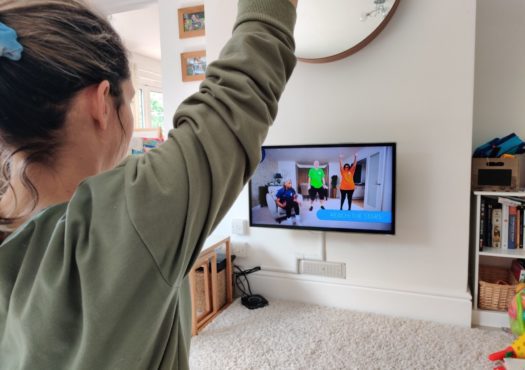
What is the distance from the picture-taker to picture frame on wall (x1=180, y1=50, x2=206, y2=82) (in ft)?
6.78

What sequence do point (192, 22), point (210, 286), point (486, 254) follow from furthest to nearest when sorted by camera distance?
1. point (192, 22)
2. point (210, 286)
3. point (486, 254)

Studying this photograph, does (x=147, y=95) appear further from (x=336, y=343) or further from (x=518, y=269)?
(x=518, y=269)

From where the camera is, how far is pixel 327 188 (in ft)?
5.39


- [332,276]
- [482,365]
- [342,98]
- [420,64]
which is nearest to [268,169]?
[342,98]

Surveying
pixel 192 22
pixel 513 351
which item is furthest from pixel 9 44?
pixel 192 22

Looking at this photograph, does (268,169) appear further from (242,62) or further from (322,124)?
(242,62)

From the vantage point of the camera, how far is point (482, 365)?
4.23 ft

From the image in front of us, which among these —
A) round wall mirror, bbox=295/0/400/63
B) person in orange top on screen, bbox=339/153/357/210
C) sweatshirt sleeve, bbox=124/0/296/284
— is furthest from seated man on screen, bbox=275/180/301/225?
sweatshirt sleeve, bbox=124/0/296/284

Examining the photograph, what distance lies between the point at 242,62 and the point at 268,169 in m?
1.43

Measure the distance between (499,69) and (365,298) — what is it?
135 cm

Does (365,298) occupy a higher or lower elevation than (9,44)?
lower

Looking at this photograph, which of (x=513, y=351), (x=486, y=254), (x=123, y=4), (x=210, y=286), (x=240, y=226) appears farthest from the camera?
(x=123, y=4)

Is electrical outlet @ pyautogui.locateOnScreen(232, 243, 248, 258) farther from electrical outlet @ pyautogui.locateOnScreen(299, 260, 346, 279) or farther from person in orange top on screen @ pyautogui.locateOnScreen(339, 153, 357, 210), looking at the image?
person in orange top on screen @ pyautogui.locateOnScreen(339, 153, 357, 210)

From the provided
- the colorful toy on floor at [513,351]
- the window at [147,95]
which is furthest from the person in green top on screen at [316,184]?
the window at [147,95]
